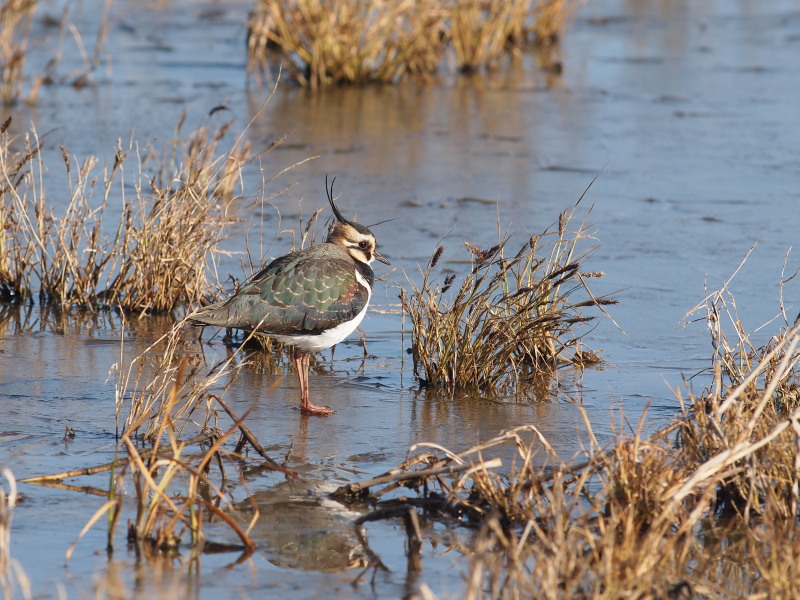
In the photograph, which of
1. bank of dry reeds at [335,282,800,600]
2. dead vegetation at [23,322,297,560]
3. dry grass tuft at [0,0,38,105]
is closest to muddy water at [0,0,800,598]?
dead vegetation at [23,322,297,560]

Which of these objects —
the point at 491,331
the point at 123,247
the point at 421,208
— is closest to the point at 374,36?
the point at 421,208

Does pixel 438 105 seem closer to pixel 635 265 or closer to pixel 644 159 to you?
pixel 644 159

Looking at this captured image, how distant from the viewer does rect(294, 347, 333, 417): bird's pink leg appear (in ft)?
17.5

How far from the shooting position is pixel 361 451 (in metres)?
4.93

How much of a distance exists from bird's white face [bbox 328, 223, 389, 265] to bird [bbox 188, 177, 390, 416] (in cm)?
27

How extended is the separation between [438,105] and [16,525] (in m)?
8.81

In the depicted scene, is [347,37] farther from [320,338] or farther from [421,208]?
[320,338]

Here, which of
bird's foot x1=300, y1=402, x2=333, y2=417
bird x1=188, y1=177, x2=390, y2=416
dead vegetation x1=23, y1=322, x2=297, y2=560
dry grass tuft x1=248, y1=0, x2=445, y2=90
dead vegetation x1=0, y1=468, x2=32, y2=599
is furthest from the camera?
dry grass tuft x1=248, y1=0, x2=445, y2=90

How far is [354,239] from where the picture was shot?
6000 millimetres

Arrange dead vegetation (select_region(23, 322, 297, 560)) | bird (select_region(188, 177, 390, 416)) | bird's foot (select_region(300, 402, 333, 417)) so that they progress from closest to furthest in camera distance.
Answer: dead vegetation (select_region(23, 322, 297, 560)), bird's foot (select_region(300, 402, 333, 417)), bird (select_region(188, 177, 390, 416))

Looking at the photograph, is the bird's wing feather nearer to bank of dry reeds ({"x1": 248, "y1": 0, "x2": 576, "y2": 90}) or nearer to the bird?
the bird

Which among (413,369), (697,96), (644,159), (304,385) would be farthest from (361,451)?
(697,96)

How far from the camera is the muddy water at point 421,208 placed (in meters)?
4.15

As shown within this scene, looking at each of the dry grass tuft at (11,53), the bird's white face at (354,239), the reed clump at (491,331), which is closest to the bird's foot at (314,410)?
the reed clump at (491,331)
